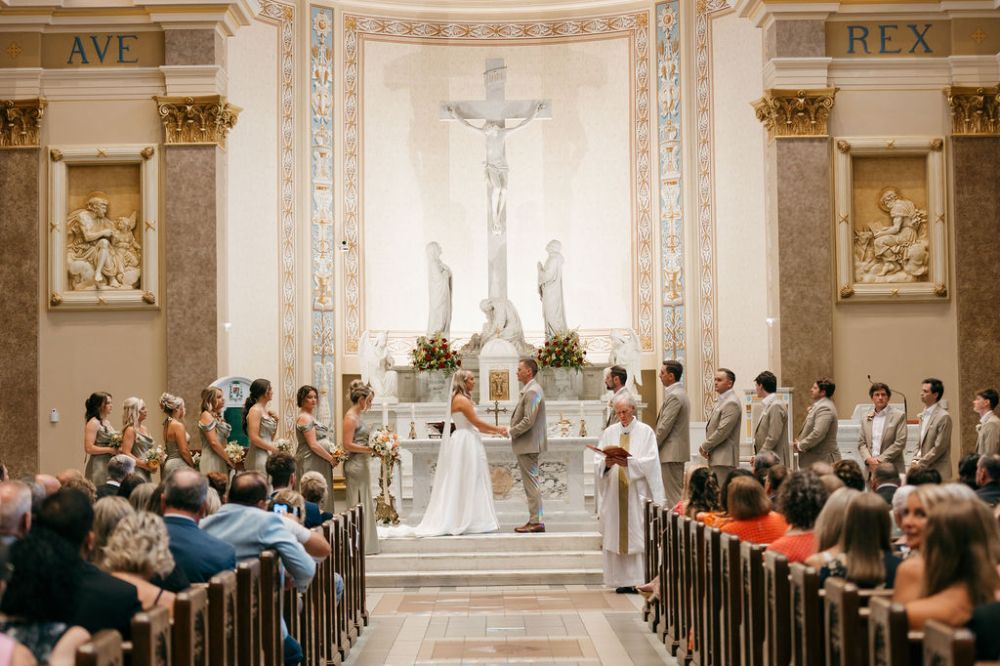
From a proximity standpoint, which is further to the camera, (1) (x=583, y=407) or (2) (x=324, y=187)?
A: (2) (x=324, y=187)

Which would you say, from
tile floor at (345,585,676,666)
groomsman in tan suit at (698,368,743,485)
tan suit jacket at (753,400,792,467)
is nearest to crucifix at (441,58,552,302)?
tan suit jacket at (753,400,792,467)

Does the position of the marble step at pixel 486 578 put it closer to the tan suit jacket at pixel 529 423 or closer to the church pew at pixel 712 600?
the tan suit jacket at pixel 529 423

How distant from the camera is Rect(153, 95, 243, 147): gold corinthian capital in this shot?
13.4 m

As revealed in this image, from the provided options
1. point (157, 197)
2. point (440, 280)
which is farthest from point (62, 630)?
point (440, 280)

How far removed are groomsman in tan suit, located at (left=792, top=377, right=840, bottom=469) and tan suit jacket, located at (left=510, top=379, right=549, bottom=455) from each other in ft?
7.46

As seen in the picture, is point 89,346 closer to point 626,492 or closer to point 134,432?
point 134,432

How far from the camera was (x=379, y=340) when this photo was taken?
18109 mm

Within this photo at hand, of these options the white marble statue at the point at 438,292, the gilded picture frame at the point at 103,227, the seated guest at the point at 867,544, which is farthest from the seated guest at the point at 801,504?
the white marble statue at the point at 438,292

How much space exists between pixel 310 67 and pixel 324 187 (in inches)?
67.5

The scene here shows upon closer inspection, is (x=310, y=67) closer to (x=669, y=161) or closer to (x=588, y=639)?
(x=669, y=161)

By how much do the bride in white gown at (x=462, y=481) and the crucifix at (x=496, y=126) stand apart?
19.2 ft

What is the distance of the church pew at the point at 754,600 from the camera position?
5.45 m

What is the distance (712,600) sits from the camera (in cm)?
666

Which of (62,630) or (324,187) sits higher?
(324,187)
